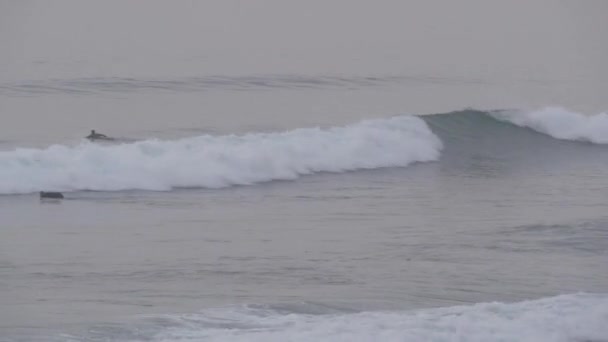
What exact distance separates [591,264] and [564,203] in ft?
12.9

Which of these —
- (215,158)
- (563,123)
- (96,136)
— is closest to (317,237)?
(215,158)

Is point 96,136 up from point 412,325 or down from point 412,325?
up

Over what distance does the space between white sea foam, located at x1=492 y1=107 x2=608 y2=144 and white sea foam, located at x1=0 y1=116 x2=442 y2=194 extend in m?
2.74

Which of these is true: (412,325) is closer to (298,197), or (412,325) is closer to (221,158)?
(298,197)

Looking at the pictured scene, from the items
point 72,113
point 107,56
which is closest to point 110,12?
point 107,56

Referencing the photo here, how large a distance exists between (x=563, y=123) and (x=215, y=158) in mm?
8884

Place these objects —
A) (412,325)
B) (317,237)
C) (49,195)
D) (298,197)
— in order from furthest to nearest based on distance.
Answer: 1. (298,197)
2. (49,195)
3. (317,237)
4. (412,325)

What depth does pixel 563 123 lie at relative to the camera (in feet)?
94.9

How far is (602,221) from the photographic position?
18156 mm

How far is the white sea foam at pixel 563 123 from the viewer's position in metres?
27.9

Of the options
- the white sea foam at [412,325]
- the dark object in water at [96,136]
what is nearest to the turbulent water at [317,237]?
the white sea foam at [412,325]

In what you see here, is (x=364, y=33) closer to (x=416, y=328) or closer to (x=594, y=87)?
(x=594, y=87)

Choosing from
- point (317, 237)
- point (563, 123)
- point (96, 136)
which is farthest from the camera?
point (563, 123)

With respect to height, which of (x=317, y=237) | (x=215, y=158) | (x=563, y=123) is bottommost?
(x=317, y=237)
